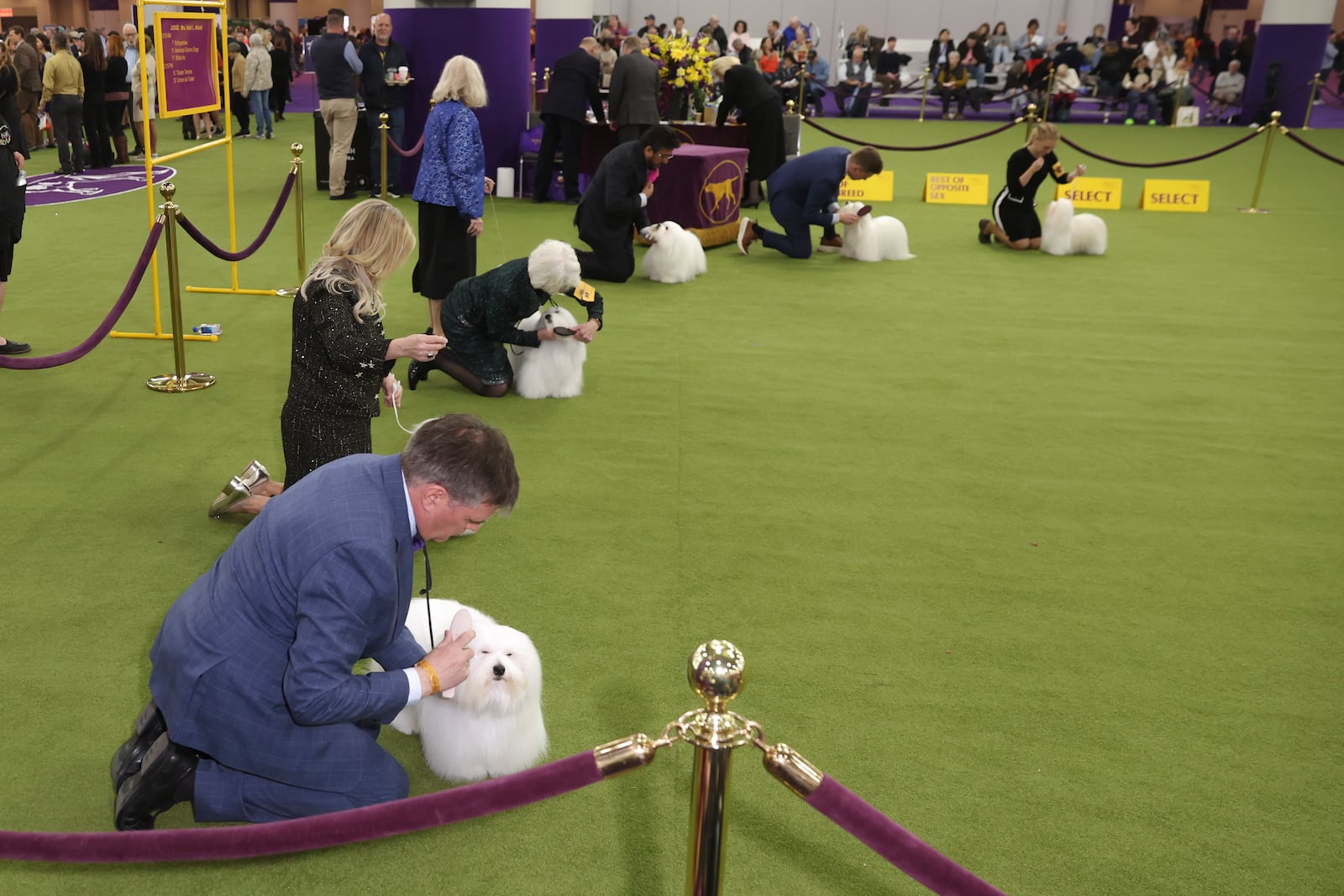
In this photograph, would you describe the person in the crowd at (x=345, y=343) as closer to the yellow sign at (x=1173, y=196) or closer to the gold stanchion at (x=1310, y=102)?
the yellow sign at (x=1173, y=196)

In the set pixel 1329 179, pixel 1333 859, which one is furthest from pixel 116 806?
pixel 1329 179

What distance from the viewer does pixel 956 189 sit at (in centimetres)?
1272

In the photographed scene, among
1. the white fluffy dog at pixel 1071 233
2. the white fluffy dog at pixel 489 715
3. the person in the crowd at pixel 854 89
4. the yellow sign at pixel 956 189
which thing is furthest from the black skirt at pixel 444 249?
the person in the crowd at pixel 854 89

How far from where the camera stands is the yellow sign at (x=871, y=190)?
12570mm

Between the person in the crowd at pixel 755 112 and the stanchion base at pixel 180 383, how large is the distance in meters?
6.56

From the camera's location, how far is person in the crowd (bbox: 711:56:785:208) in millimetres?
11172

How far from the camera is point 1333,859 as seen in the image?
2750 mm

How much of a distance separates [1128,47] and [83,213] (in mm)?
19414

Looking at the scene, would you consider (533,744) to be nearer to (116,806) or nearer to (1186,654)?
(116,806)

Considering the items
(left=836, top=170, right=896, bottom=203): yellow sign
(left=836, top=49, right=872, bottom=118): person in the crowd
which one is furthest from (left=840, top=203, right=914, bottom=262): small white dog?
(left=836, top=49, right=872, bottom=118): person in the crowd

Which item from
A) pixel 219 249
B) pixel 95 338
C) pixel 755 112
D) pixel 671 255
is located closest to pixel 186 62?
pixel 219 249

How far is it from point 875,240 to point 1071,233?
187cm

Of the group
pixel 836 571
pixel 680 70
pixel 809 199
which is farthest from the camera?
pixel 680 70

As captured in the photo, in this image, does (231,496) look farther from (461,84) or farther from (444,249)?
(461,84)
